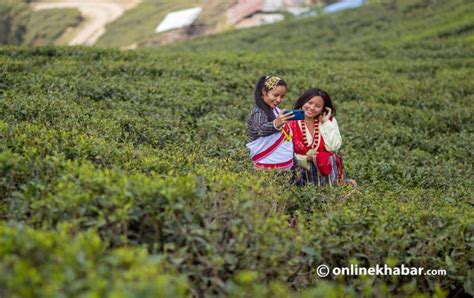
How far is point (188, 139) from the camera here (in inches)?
291

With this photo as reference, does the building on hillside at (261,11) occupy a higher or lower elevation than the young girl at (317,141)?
lower

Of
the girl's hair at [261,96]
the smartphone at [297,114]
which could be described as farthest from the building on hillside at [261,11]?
the smartphone at [297,114]

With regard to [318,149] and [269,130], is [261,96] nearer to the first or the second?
[269,130]

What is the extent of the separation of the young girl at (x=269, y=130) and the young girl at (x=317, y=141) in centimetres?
17

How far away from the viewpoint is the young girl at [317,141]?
6.05 meters

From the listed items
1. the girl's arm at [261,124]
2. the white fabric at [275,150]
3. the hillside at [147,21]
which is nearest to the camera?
the girl's arm at [261,124]

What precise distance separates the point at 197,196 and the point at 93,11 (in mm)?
57122

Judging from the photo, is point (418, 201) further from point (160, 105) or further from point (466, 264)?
point (160, 105)

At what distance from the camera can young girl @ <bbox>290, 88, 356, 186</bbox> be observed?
605 centimetres

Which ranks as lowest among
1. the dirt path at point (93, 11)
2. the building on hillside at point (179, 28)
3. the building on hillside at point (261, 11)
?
the building on hillside at point (261, 11)

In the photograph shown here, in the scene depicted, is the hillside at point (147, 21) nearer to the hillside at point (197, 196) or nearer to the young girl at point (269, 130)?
the hillside at point (197, 196)

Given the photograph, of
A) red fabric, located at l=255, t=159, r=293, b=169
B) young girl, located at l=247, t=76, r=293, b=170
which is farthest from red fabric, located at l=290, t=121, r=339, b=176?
red fabric, located at l=255, t=159, r=293, b=169

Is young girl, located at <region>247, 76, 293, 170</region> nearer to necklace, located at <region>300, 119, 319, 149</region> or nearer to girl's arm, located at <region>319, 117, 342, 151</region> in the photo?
necklace, located at <region>300, 119, 319, 149</region>

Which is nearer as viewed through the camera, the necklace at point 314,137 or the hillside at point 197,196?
the hillside at point 197,196
